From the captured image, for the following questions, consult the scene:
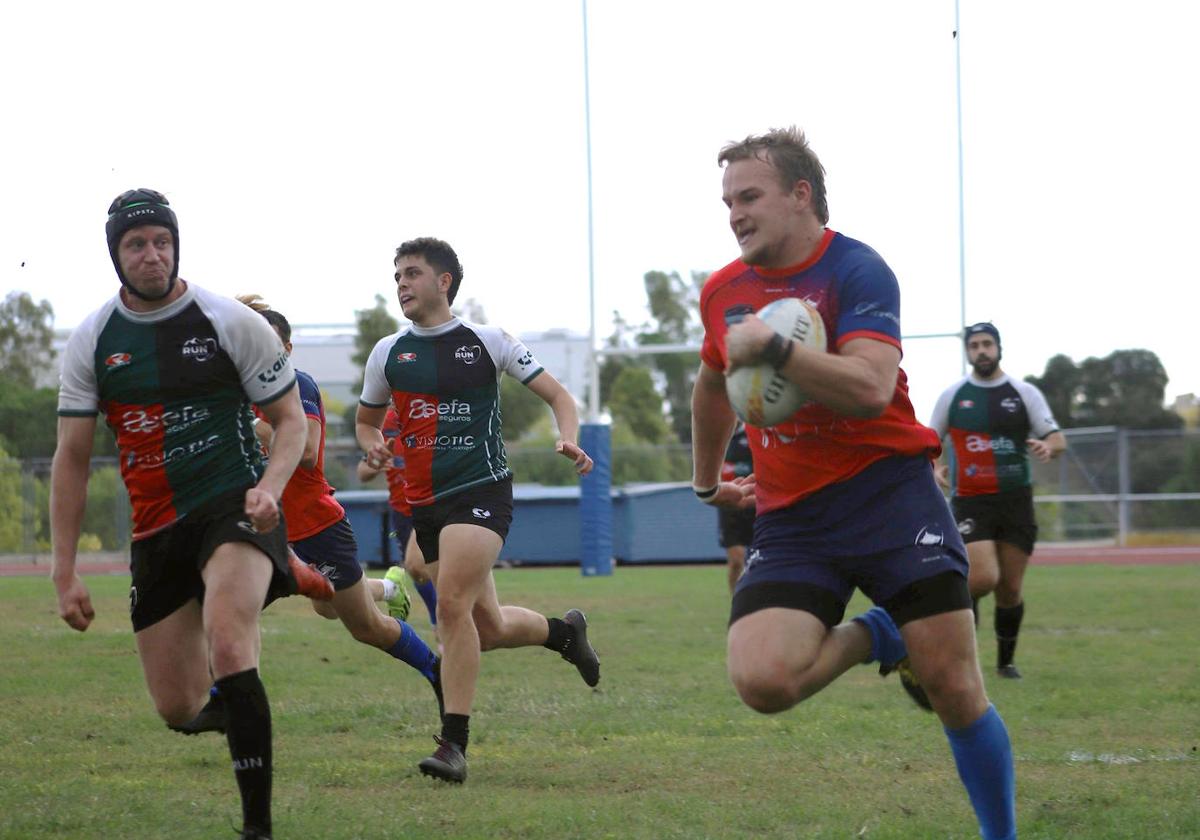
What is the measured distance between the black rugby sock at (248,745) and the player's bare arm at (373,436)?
274 cm

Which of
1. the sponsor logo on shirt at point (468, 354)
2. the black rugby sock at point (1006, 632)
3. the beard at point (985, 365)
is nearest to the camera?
the sponsor logo on shirt at point (468, 354)

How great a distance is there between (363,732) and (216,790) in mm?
1590

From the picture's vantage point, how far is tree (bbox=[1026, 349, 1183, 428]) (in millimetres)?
48281

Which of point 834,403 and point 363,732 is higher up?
point 834,403

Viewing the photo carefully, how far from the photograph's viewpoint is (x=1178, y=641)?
12344 millimetres

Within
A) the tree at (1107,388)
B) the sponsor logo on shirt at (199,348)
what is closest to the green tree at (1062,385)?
the tree at (1107,388)

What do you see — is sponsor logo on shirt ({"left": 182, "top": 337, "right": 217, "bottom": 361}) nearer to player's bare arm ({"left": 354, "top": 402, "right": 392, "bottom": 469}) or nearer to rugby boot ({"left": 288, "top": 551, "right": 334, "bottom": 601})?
rugby boot ({"left": 288, "top": 551, "right": 334, "bottom": 601})

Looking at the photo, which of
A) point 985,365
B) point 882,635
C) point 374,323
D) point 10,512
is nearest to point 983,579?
point 985,365

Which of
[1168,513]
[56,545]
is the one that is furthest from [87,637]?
[1168,513]

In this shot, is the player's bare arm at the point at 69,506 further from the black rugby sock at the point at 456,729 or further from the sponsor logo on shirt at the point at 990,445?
the sponsor logo on shirt at the point at 990,445

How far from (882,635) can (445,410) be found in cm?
312

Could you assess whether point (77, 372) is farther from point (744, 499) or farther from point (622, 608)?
point (622, 608)

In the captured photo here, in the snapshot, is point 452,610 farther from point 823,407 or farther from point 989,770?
point 989,770

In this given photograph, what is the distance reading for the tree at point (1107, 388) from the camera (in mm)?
48281
